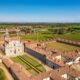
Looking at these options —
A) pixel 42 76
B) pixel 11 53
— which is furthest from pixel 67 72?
pixel 11 53

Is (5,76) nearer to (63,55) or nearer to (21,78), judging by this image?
(21,78)

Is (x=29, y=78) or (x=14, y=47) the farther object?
(x=14, y=47)

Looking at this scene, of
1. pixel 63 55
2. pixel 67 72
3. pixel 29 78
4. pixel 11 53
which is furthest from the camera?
pixel 11 53

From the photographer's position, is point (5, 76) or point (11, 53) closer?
point (5, 76)

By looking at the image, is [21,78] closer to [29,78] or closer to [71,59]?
[29,78]

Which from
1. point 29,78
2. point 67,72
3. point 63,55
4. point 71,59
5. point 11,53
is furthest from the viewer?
point 11,53

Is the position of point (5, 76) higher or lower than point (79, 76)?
lower

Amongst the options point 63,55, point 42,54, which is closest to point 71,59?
point 63,55

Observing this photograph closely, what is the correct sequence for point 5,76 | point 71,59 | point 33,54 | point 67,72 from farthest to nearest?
point 33,54 < point 71,59 < point 5,76 < point 67,72

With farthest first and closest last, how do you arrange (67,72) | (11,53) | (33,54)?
(11,53) < (33,54) < (67,72)
